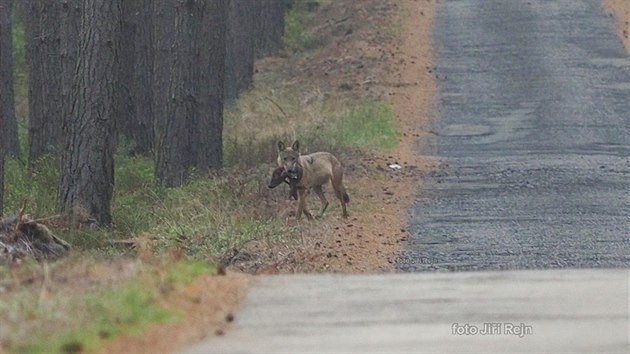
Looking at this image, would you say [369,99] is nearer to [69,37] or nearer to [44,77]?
[44,77]

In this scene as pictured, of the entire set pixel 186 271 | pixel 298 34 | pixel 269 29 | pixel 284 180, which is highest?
pixel 186 271

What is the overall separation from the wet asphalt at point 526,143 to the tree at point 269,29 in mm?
4849

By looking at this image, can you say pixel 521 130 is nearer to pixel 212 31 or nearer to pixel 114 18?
pixel 212 31

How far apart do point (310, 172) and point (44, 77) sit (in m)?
10.3

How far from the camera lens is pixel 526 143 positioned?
81.4 feet

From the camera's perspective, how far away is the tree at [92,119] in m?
15.8

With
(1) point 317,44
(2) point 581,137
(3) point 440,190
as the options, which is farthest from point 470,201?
(1) point 317,44

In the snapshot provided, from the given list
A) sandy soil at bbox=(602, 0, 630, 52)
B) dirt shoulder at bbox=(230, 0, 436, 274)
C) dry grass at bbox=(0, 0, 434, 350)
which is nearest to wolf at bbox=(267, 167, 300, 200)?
dry grass at bbox=(0, 0, 434, 350)

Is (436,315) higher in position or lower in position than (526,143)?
higher

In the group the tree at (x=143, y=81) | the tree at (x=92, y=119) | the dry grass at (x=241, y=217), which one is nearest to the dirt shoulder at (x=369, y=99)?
the dry grass at (x=241, y=217)

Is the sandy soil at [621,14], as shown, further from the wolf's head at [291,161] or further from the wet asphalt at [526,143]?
the wolf's head at [291,161]

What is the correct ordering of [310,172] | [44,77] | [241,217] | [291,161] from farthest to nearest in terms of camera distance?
[44,77], [310,172], [291,161], [241,217]

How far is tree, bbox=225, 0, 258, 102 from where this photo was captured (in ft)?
104

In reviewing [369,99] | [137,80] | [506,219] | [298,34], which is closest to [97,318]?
[506,219]
